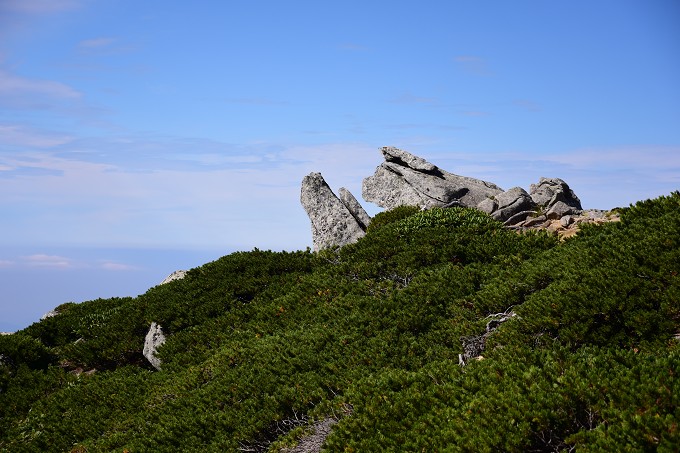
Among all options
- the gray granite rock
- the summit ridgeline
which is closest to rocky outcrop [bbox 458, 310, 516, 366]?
the summit ridgeline

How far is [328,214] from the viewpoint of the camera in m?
33.5

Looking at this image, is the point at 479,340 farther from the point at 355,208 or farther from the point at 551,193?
the point at 551,193

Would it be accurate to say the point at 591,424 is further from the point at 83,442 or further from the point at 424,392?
the point at 83,442

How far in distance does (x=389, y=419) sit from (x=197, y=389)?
6.68m

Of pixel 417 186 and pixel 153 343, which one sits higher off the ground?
pixel 417 186

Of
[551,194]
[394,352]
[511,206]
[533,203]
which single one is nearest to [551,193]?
[551,194]

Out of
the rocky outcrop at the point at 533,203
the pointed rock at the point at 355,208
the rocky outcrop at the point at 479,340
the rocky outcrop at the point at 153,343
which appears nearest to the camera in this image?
the rocky outcrop at the point at 479,340

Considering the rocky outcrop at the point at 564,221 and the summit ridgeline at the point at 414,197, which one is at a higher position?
the summit ridgeline at the point at 414,197

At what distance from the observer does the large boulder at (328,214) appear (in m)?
32.7

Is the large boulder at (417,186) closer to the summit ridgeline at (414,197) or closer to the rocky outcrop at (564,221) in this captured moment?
the summit ridgeline at (414,197)

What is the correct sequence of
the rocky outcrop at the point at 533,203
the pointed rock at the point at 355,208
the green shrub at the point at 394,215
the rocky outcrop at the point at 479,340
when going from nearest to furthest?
the rocky outcrop at the point at 479,340, the rocky outcrop at the point at 533,203, the green shrub at the point at 394,215, the pointed rock at the point at 355,208

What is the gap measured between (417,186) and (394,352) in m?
22.2

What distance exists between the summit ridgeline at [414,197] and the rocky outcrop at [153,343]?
13.0m

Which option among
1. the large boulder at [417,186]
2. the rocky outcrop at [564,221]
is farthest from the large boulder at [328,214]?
the rocky outcrop at [564,221]
